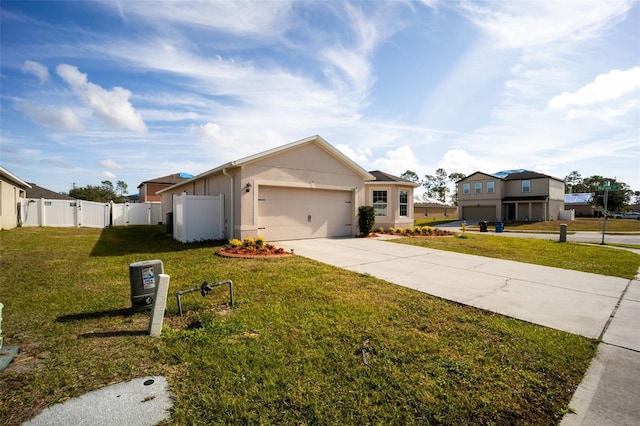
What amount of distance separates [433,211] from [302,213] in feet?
126

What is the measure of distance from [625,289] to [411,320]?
18.1ft

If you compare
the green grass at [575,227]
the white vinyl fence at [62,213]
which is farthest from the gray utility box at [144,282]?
the green grass at [575,227]

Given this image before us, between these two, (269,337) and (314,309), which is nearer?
(269,337)

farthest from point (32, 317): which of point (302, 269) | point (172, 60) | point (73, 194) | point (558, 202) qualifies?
point (73, 194)

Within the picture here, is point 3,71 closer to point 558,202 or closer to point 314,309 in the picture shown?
point 314,309

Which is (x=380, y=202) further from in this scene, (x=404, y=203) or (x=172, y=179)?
(x=172, y=179)

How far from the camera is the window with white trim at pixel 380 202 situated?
17922mm

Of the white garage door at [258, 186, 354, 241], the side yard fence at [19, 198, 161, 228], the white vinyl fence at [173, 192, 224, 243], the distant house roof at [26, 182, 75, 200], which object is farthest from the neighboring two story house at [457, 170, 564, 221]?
the distant house roof at [26, 182, 75, 200]

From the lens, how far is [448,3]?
8.05 meters

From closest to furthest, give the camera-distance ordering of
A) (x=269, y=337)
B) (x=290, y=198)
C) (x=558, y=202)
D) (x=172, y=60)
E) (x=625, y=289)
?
(x=269, y=337), (x=625, y=289), (x=172, y=60), (x=290, y=198), (x=558, y=202)

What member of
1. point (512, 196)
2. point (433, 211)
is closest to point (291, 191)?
point (512, 196)

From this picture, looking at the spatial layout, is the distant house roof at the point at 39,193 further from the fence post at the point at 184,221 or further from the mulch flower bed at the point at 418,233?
the mulch flower bed at the point at 418,233

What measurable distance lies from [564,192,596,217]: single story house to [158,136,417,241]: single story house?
174 feet

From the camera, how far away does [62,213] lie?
19.8 metres
